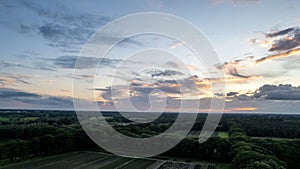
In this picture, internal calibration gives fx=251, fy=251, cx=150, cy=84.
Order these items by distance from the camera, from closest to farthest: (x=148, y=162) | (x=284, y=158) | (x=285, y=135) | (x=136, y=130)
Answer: (x=284, y=158)
(x=148, y=162)
(x=136, y=130)
(x=285, y=135)

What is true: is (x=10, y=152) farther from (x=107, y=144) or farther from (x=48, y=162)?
(x=107, y=144)

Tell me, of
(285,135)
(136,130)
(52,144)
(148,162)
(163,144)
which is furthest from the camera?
(285,135)

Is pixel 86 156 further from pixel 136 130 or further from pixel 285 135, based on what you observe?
pixel 285 135

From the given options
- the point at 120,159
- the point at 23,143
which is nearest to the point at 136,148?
the point at 120,159

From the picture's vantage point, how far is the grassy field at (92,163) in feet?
142

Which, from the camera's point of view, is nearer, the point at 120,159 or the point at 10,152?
the point at 10,152

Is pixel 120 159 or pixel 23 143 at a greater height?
pixel 23 143

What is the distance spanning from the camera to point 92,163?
46.6 metres

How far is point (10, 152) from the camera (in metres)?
47.0

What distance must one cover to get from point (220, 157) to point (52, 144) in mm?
36755

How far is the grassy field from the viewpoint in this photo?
43.3 m

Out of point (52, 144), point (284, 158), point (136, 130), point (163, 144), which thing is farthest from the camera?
point (136, 130)

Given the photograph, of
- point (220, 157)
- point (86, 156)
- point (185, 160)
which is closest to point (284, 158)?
point (220, 157)

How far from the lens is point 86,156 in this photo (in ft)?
176
